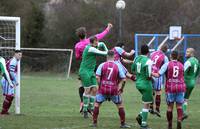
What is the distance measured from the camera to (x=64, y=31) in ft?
176

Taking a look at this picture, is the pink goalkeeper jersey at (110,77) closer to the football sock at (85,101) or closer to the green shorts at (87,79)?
the green shorts at (87,79)

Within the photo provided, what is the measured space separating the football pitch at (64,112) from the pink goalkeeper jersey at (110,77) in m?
0.96

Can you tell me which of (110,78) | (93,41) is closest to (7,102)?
(93,41)

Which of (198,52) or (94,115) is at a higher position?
(198,52)

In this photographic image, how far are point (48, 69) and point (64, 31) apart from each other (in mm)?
6327

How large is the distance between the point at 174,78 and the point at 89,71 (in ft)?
9.09

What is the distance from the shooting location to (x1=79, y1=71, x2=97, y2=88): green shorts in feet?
54.4

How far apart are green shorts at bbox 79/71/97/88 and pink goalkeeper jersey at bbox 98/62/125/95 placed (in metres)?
1.81

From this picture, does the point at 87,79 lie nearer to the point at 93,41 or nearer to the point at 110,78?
the point at 93,41

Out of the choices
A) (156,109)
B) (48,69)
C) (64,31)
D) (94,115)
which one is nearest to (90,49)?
(94,115)

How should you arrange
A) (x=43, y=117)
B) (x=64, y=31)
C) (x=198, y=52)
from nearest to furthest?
(x=43, y=117) < (x=198, y=52) < (x=64, y=31)

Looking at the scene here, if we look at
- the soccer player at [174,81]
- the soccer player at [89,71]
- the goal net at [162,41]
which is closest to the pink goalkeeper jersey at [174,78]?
the soccer player at [174,81]

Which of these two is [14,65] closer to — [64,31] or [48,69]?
[48,69]

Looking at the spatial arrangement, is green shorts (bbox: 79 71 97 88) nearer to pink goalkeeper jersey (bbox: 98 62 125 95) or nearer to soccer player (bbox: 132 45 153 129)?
pink goalkeeper jersey (bbox: 98 62 125 95)
